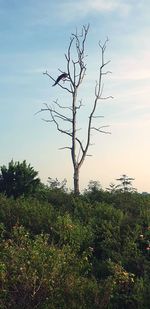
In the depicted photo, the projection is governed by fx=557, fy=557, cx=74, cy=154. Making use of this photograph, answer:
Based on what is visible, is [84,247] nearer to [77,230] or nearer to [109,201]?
[77,230]

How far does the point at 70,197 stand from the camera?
21.3 m

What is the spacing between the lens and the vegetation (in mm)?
11047

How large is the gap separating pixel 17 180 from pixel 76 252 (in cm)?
964

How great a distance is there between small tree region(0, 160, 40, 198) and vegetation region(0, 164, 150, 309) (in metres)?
0.77

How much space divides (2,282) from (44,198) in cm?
1121

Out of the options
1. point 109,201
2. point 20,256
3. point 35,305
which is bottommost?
point 35,305

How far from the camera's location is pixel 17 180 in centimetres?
2420

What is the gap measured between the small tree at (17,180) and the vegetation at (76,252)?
77 cm

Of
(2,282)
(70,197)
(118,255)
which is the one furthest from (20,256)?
(70,197)

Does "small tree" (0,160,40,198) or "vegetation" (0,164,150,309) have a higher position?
"small tree" (0,160,40,198)

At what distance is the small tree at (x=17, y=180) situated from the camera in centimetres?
2398

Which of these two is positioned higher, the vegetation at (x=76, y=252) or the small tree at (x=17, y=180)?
the small tree at (x=17, y=180)

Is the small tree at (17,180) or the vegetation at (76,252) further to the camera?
the small tree at (17,180)

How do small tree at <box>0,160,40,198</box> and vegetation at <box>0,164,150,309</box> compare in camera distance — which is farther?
small tree at <box>0,160,40,198</box>
